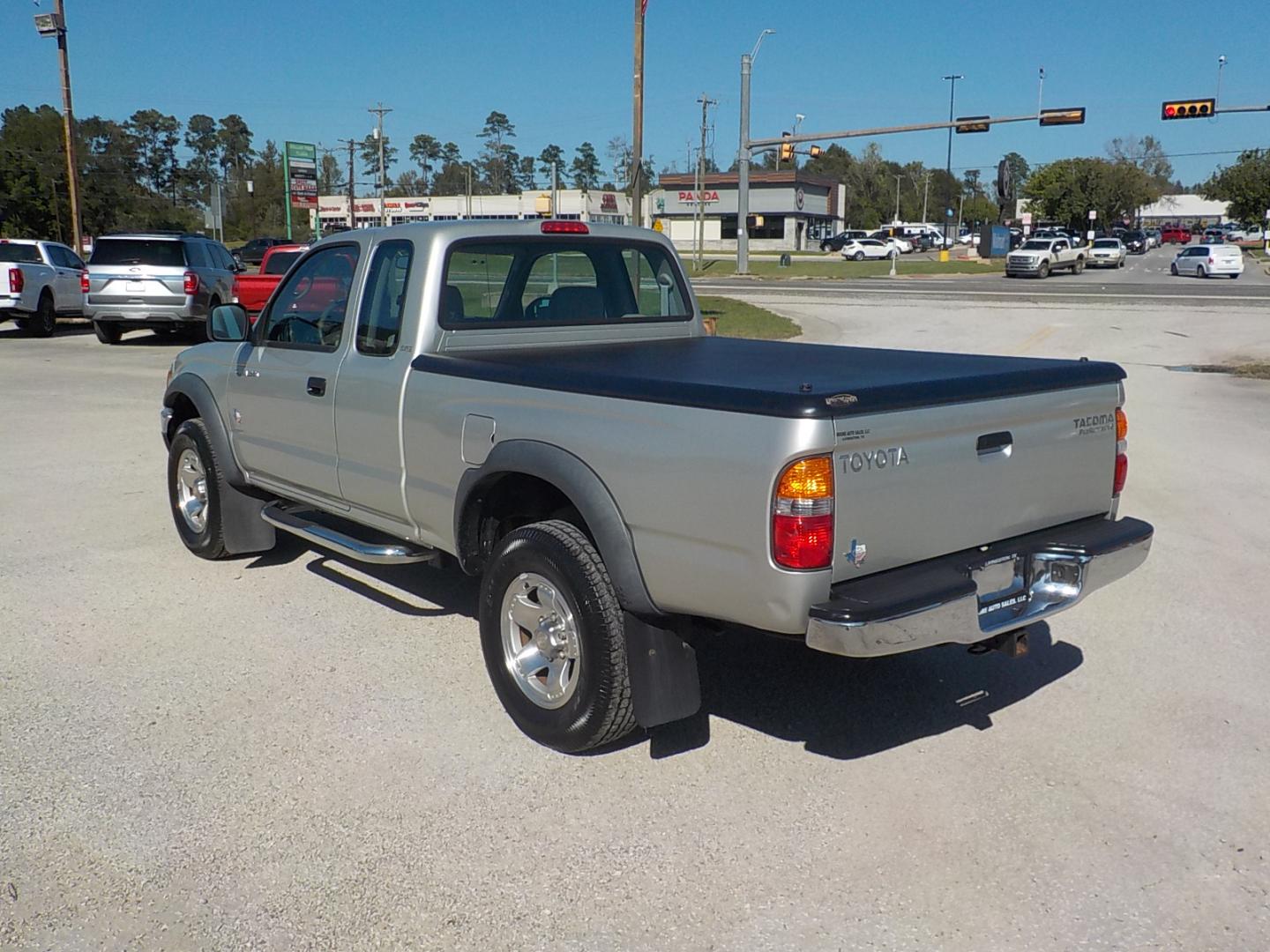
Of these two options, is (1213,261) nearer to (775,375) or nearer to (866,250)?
(866,250)

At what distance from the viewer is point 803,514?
343 centimetres

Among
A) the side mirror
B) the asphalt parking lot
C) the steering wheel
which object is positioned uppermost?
the steering wheel

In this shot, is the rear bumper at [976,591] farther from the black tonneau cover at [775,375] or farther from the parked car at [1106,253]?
the parked car at [1106,253]

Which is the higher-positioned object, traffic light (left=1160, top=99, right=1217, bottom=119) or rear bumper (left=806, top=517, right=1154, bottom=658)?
traffic light (left=1160, top=99, right=1217, bottom=119)

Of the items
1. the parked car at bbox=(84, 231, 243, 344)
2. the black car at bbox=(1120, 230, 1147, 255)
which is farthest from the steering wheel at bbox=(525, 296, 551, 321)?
the black car at bbox=(1120, 230, 1147, 255)

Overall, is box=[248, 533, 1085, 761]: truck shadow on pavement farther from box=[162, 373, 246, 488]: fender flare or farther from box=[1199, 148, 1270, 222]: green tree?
box=[1199, 148, 1270, 222]: green tree

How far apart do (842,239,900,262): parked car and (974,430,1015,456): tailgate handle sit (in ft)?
250

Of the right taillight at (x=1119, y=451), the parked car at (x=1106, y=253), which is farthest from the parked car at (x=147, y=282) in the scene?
the parked car at (x=1106, y=253)

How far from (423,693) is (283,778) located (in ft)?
2.77

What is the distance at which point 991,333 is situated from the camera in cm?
2370

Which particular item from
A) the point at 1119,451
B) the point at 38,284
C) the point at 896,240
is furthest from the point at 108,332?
the point at 896,240

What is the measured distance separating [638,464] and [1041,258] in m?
A: 49.5

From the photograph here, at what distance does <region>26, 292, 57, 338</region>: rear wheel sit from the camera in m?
21.6

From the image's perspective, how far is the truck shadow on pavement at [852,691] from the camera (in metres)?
4.54
